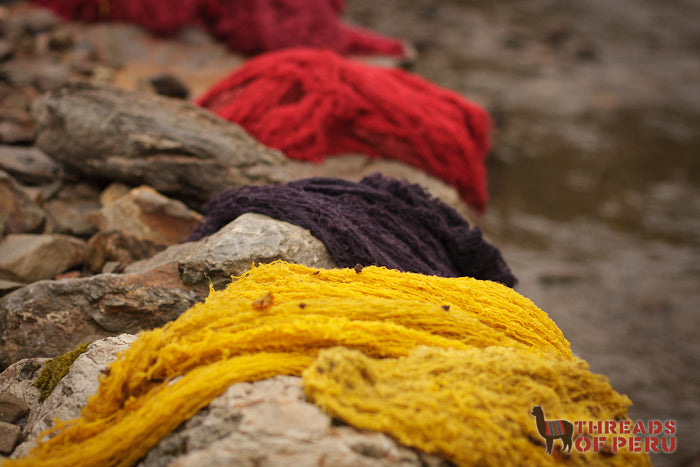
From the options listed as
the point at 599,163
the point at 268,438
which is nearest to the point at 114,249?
the point at 268,438

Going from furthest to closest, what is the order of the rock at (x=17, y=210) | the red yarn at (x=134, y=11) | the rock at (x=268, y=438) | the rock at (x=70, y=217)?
the red yarn at (x=134, y=11)
the rock at (x=70, y=217)
the rock at (x=17, y=210)
the rock at (x=268, y=438)

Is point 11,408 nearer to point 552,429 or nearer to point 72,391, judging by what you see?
point 72,391

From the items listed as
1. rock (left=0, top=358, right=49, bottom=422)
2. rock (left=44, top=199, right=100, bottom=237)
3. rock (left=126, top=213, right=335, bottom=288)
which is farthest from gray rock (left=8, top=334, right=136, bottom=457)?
rock (left=44, top=199, right=100, bottom=237)

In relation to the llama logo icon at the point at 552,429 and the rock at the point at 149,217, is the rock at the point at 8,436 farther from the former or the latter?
the llama logo icon at the point at 552,429

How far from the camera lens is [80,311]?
1765 mm

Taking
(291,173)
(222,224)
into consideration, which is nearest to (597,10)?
(291,173)

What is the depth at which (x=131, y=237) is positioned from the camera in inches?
90.5

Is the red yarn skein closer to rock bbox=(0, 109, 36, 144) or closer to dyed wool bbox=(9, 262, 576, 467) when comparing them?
rock bbox=(0, 109, 36, 144)

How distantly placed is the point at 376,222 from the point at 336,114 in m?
1.36

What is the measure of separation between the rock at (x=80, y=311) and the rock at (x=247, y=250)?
10 cm

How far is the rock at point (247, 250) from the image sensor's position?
1687 millimetres

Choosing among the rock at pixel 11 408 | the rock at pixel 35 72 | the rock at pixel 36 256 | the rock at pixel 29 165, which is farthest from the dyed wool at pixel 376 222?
the rock at pixel 35 72

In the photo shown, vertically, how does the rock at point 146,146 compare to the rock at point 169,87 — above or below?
below

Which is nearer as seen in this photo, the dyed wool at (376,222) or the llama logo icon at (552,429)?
the llama logo icon at (552,429)
